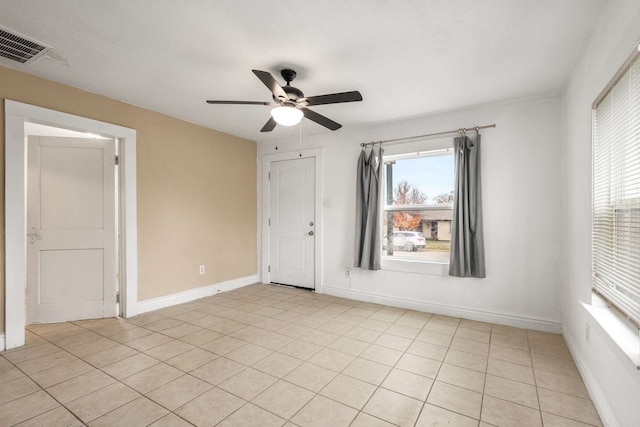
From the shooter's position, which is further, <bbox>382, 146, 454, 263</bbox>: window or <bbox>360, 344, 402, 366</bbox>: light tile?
<bbox>382, 146, 454, 263</bbox>: window

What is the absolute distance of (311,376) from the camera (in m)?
2.22

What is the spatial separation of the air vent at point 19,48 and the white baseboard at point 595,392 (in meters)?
4.39

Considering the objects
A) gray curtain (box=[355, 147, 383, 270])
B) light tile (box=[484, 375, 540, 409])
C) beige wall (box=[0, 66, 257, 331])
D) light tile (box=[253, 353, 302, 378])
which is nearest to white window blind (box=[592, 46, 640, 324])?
light tile (box=[484, 375, 540, 409])

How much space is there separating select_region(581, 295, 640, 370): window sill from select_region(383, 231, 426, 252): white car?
1822mm

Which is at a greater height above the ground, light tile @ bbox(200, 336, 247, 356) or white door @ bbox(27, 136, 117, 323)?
white door @ bbox(27, 136, 117, 323)

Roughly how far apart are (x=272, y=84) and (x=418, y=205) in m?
2.42

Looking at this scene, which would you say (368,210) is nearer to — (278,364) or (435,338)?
(435,338)

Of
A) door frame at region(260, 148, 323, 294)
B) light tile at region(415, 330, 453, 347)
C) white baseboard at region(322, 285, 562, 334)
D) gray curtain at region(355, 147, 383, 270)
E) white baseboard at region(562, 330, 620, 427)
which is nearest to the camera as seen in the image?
white baseboard at region(562, 330, 620, 427)

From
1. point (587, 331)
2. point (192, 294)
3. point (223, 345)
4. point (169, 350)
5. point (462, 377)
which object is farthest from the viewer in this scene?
point (192, 294)

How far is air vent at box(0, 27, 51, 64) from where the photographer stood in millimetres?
2104

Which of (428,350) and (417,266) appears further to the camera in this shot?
(417,266)

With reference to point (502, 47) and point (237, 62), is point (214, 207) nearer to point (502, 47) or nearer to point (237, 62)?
point (237, 62)

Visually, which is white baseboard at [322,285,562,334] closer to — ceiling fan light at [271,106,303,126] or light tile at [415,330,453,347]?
light tile at [415,330,453,347]

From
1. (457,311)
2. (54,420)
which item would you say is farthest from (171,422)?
(457,311)
